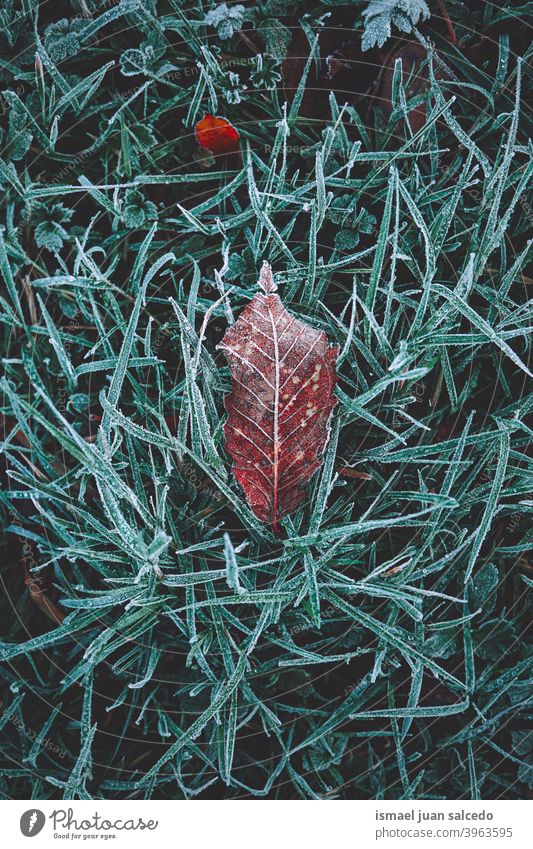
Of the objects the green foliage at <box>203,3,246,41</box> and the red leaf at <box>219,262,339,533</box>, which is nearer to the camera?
the red leaf at <box>219,262,339,533</box>

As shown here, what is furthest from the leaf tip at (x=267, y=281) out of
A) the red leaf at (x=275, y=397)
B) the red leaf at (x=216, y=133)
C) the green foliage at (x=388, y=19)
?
the green foliage at (x=388, y=19)

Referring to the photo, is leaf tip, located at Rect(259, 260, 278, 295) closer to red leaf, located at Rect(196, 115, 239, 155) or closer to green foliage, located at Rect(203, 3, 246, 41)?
red leaf, located at Rect(196, 115, 239, 155)

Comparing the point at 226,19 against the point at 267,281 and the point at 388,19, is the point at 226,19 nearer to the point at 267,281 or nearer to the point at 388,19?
the point at 388,19
